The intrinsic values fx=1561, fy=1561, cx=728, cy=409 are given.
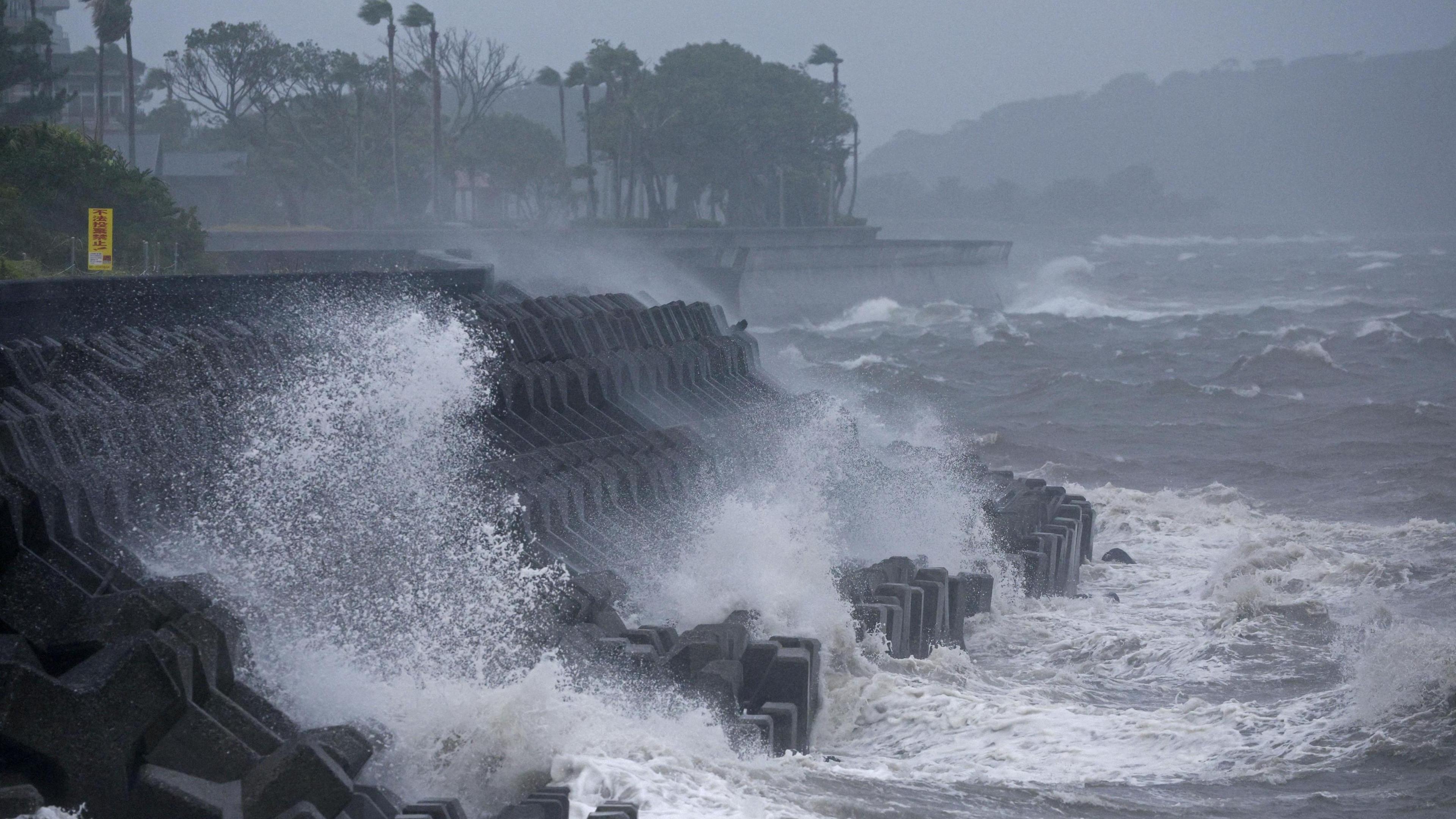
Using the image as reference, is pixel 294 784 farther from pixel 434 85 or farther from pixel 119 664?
pixel 434 85

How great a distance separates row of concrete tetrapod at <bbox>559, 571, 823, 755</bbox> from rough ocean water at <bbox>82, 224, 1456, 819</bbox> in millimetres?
169

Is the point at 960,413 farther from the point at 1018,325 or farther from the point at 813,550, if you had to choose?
the point at 1018,325

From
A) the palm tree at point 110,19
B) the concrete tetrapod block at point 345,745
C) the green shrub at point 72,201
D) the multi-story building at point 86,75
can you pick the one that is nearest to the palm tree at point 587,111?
the multi-story building at point 86,75

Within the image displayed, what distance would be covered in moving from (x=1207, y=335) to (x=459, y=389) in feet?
137

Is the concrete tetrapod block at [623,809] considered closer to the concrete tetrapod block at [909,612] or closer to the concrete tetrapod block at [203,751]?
the concrete tetrapod block at [203,751]

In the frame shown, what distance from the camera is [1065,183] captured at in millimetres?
171500

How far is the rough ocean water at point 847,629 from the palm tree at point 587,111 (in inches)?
1714

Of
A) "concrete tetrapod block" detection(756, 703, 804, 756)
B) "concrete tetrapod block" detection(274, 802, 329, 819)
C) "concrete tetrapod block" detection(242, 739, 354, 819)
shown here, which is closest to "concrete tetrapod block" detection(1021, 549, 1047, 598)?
"concrete tetrapod block" detection(756, 703, 804, 756)

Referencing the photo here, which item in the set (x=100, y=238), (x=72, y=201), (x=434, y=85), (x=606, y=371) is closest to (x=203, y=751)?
(x=606, y=371)

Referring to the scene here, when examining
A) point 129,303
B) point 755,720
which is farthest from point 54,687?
point 129,303

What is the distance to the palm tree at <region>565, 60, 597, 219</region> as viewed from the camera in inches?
2457

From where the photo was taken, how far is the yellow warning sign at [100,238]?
571 inches

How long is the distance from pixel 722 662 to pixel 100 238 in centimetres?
967

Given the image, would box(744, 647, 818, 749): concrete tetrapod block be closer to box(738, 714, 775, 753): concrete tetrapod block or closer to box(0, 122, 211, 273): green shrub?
box(738, 714, 775, 753): concrete tetrapod block
